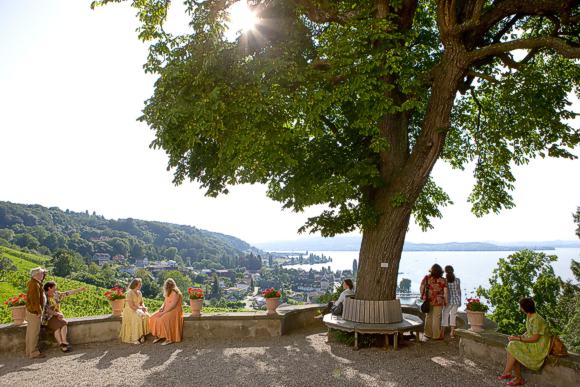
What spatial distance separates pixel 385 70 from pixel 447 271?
5.30 m

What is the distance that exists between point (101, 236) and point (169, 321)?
110621 mm

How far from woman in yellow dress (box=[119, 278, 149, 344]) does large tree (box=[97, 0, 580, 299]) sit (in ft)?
11.5

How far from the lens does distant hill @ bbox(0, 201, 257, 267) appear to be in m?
92.1

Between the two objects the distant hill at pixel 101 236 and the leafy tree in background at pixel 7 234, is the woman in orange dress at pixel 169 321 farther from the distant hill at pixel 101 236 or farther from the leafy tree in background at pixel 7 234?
the leafy tree in background at pixel 7 234

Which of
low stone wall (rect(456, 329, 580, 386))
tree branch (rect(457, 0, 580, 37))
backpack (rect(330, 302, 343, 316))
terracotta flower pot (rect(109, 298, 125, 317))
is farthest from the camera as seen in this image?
backpack (rect(330, 302, 343, 316))

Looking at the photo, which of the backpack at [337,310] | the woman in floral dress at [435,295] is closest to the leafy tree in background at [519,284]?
the woman in floral dress at [435,295]

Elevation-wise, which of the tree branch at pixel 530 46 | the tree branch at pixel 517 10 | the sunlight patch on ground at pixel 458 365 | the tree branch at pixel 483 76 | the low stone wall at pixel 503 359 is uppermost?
the tree branch at pixel 517 10

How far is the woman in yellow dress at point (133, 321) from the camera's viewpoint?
10250 mm

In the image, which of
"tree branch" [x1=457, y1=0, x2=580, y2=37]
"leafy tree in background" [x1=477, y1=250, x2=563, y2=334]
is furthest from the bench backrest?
"leafy tree in background" [x1=477, y1=250, x2=563, y2=334]

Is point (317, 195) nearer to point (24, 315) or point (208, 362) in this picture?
point (208, 362)

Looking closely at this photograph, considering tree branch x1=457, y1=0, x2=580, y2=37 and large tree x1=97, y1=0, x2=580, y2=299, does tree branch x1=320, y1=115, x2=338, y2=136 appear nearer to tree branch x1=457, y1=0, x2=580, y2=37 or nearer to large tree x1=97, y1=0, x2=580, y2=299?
large tree x1=97, y1=0, x2=580, y2=299

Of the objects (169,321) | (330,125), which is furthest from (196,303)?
(330,125)

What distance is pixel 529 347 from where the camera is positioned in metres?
6.79

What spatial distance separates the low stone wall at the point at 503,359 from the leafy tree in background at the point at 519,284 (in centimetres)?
2097
